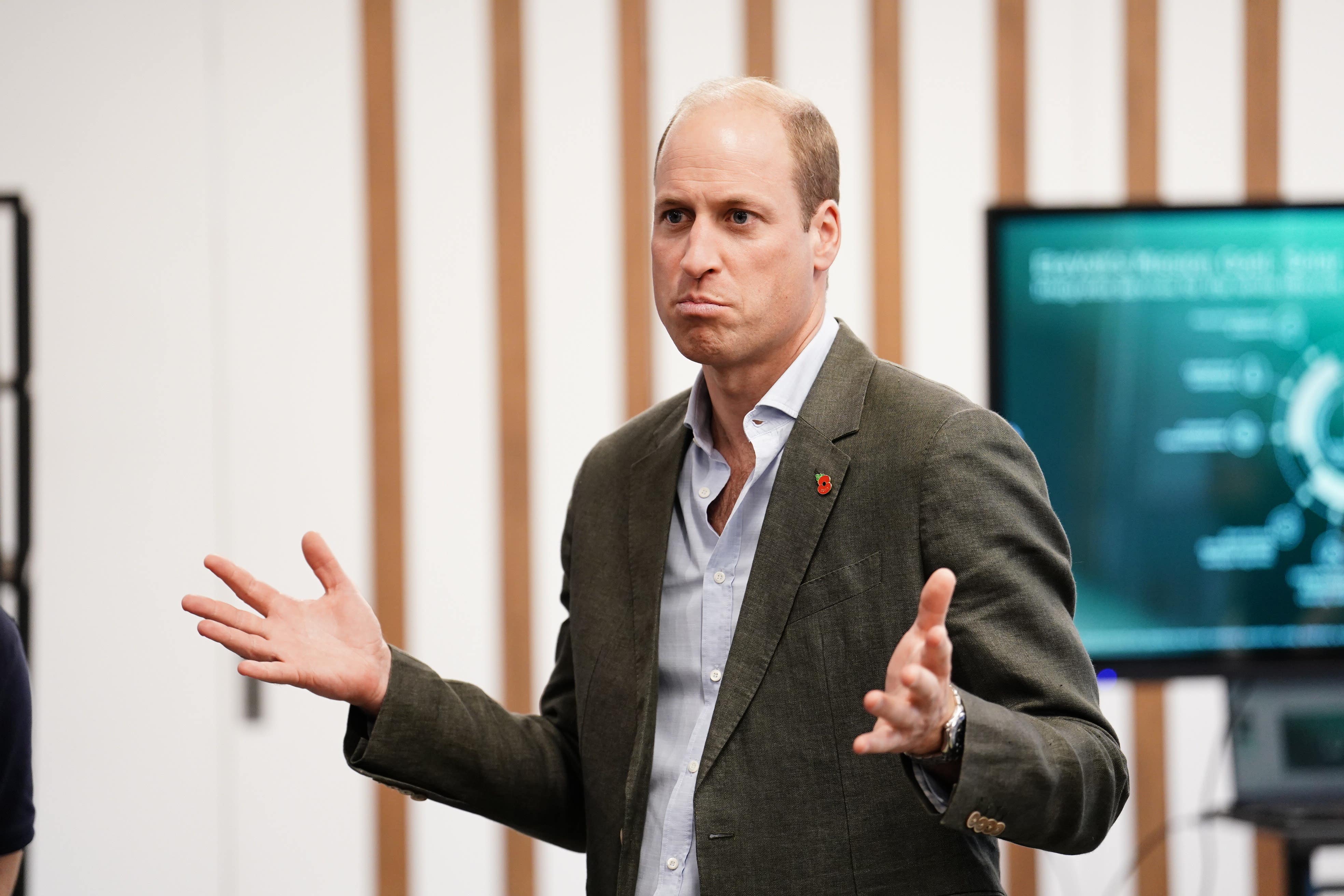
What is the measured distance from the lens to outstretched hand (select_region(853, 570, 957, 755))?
1.05 m

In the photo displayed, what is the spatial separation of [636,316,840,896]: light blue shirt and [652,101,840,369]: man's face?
89mm

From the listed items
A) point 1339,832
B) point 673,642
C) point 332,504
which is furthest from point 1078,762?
point 332,504

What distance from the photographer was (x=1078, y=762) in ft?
3.92

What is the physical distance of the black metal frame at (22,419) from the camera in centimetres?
279

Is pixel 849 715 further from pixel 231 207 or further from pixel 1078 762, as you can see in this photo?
pixel 231 207

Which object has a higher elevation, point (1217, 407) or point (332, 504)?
point (1217, 407)

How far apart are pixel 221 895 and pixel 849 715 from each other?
212cm

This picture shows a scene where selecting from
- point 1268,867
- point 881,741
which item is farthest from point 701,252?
point 1268,867

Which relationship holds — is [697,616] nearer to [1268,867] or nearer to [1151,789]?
[1151,789]

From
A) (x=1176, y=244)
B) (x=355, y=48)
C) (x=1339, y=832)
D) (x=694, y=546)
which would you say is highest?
(x=355, y=48)

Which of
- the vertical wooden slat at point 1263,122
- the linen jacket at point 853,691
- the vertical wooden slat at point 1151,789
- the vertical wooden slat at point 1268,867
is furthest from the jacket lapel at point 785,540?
the vertical wooden slat at point 1268,867

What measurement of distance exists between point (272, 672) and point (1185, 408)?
80.1 inches

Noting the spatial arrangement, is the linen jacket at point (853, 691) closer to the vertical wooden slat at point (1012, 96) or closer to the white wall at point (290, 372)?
the white wall at point (290, 372)

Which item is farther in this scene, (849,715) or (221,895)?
(221,895)
